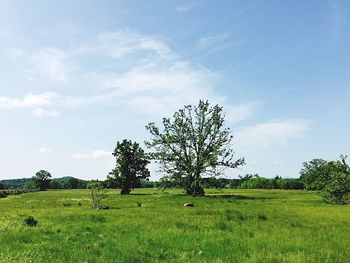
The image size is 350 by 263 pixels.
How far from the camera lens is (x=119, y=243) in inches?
660

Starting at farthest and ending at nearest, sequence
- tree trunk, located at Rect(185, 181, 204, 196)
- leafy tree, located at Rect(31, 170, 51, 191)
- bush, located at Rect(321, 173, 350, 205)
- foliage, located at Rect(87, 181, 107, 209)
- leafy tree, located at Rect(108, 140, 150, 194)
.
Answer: leafy tree, located at Rect(31, 170, 51, 191), leafy tree, located at Rect(108, 140, 150, 194), tree trunk, located at Rect(185, 181, 204, 196), bush, located at Rect(321, 173, 350, 205), foliage, located at Rect(87, 181, 107, 209)

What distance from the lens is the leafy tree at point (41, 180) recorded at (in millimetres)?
191812

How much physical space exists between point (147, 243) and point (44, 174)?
7627 inches

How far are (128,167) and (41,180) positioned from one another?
96.9m

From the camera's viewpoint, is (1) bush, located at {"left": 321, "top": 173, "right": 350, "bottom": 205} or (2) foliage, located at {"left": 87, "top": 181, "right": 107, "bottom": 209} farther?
(1) bush, located at {"left": 321, "top": 173, "right": 350, "bottom": 205}

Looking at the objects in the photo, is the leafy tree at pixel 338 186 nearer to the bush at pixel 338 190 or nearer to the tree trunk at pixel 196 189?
the bush at pixel 338 190

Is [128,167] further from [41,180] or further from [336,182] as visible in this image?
[41,180]

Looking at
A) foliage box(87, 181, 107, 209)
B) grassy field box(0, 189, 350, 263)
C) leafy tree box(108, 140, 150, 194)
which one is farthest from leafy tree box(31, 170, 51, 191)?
grassy field box(0, 189, 350, 263)

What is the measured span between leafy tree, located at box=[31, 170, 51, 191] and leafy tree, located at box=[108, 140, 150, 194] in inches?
3573

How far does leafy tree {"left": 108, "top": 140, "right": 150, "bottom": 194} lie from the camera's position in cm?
10938

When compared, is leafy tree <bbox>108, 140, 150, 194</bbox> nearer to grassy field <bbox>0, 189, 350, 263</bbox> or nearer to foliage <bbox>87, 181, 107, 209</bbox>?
foliage <bbox>87, 181, 107, 209</bbox>

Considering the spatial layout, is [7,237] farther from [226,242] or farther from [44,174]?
[44,174]

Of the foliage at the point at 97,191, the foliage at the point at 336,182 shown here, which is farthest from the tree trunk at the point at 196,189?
the foliage at the point at 97,191

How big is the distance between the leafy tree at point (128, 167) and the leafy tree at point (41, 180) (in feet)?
298
